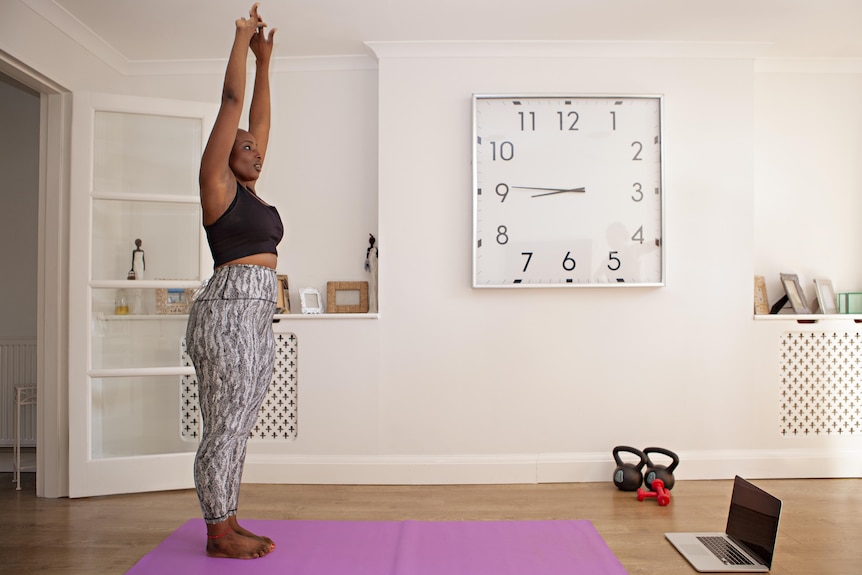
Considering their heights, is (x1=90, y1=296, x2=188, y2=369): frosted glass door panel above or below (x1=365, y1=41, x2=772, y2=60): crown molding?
below

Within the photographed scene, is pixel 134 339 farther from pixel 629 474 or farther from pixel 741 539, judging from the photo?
pixel 741 539

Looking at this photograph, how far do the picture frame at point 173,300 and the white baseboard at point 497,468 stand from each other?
2.92 ft

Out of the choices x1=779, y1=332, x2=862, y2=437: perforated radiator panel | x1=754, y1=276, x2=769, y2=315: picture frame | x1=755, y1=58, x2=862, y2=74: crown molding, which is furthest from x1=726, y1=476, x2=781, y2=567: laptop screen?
x1=755, y1=58, x2=862, y2=74: crown molding

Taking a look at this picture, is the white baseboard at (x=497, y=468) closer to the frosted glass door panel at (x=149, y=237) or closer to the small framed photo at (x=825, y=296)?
the small framed photo at (x=825, y=296)

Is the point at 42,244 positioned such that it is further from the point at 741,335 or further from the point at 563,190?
the point at 741,335

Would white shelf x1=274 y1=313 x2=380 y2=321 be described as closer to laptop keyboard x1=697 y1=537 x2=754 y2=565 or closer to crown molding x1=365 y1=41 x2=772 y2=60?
crown molding x1=365 y1=41 x2=772 y2=60

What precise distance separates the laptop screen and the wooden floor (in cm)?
9

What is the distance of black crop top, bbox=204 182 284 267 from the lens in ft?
7.50

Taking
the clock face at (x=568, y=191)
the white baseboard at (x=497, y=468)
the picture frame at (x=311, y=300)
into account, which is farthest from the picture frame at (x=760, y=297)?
the picture frame at (x=311, y=300)

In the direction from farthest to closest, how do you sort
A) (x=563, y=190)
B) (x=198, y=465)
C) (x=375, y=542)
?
(x=563, y=190) → (x=375, y=542) → (x=198, y=465)

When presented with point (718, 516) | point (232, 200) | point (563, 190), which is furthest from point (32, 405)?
point (718, 516)

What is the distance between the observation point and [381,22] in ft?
10.5

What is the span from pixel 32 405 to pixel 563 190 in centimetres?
343

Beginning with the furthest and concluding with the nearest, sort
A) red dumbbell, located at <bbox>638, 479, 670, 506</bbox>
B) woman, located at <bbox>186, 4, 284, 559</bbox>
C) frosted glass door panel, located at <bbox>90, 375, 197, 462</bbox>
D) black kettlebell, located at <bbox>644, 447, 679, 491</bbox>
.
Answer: frosted glass door panel, located at <bbox>90, 375, 197, 462</bbox> → black kettlebell, located at <bbox>644, 447, 679, 491</bbox> → red dumbbell, located at <bbox>638, 479, 670, 506</bbox> → woman, located at <bbox>186, 4, 284, 559</bbox>
